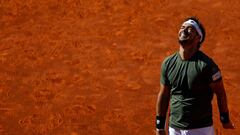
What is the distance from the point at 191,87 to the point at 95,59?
561 centimetres

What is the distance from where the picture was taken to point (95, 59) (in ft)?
31.0

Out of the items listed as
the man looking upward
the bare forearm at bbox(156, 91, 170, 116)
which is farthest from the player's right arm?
the man looking upward

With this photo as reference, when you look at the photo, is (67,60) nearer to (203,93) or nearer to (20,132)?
(20,132)

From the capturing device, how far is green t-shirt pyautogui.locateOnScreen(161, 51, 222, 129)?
391cm

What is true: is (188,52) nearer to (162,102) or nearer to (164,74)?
(164,74)

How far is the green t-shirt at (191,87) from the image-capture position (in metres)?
3.91

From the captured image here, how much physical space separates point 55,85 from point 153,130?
250 cm

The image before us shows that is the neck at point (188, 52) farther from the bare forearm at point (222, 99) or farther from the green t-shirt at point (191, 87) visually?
the bare forearm at point (222, 99)

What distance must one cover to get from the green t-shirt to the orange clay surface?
2868 millimetres

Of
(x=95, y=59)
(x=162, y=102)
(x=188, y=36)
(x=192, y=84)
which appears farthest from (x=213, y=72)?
(x=95, y=59)

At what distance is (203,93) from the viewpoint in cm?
401

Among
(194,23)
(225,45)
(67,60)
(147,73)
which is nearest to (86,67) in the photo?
(67,60)

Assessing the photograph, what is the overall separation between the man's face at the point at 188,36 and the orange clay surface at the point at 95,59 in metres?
3.17

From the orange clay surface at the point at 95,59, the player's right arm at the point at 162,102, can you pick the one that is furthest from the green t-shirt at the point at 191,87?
the orange clay surface at the point at 95,59
